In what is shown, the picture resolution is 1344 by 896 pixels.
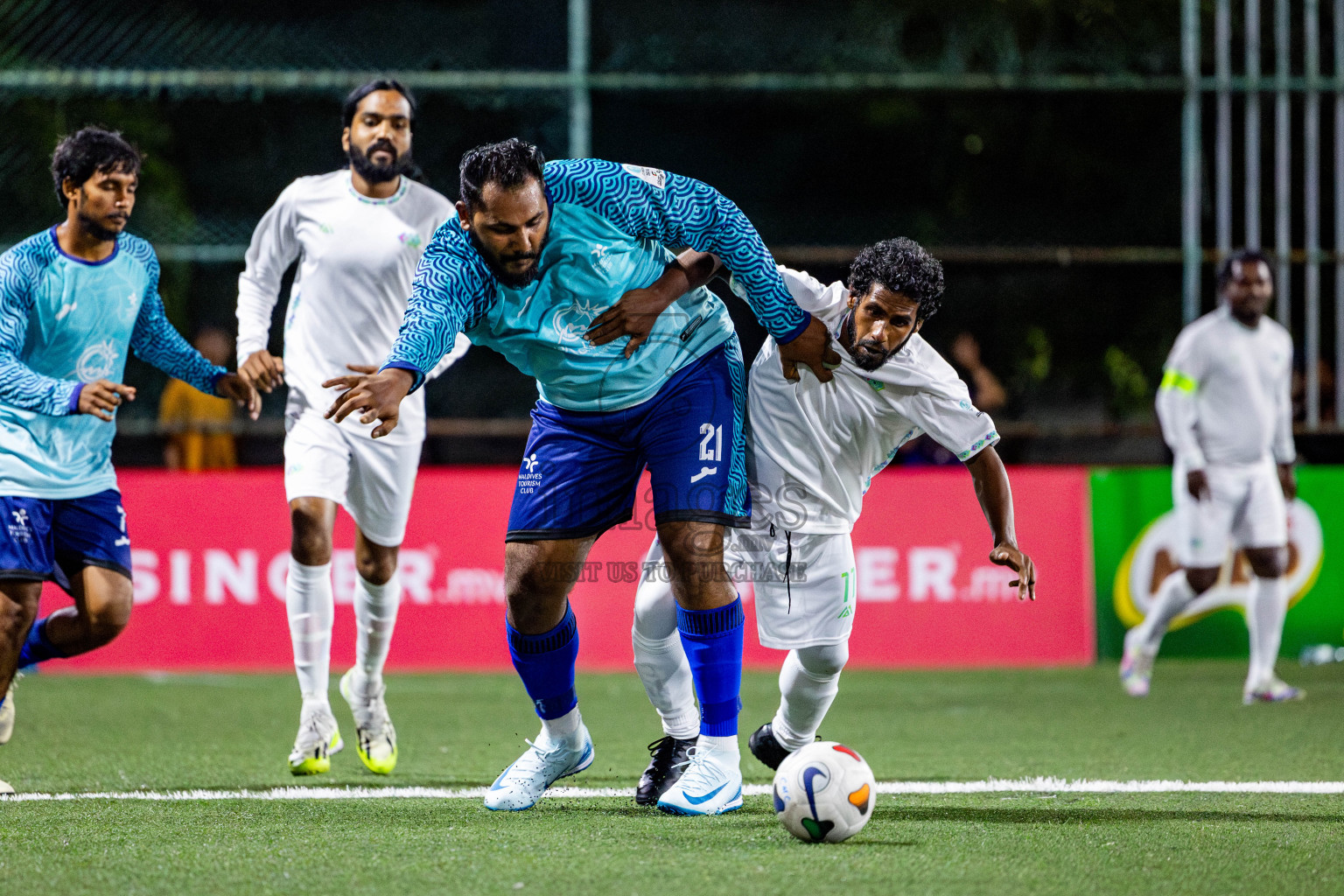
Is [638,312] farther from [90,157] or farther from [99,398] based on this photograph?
[90,157]

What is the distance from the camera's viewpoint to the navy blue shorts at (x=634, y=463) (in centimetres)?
451

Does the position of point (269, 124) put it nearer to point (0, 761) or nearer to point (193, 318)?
point (193, 318)

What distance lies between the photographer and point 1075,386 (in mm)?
11070

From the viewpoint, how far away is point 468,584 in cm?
958

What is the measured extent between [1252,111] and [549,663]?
26.9 feet

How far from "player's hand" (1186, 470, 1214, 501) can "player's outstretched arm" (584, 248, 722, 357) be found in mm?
4878

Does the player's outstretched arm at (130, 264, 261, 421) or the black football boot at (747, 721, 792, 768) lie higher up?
the player's outstretched arm at (130, 264, 261, 421)

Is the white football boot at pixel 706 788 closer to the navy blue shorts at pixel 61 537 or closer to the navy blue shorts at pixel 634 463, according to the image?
the navy blue shorts at pixel 634 463

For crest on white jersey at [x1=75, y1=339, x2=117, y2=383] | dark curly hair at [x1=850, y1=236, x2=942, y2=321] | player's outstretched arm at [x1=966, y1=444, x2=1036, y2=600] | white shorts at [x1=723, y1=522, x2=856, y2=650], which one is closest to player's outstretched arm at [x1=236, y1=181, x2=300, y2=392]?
crest on white jersey at [x1=75, y1=339, x2=117, y2=383]

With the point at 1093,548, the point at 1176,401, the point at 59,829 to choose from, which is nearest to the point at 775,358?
the point at 59,829

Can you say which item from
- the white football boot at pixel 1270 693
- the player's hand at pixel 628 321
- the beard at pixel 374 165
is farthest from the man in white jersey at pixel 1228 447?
the player's hand at pixel 628 321

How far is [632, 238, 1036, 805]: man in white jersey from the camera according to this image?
466 centimetres

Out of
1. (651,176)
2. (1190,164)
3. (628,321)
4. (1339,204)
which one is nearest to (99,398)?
(628,321)

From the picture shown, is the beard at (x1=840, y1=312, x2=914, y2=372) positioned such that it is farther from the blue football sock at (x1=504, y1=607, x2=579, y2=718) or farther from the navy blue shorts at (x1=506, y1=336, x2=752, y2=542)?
the blue football sock at (x1=504, y1=607, x2=579, y2=718)
